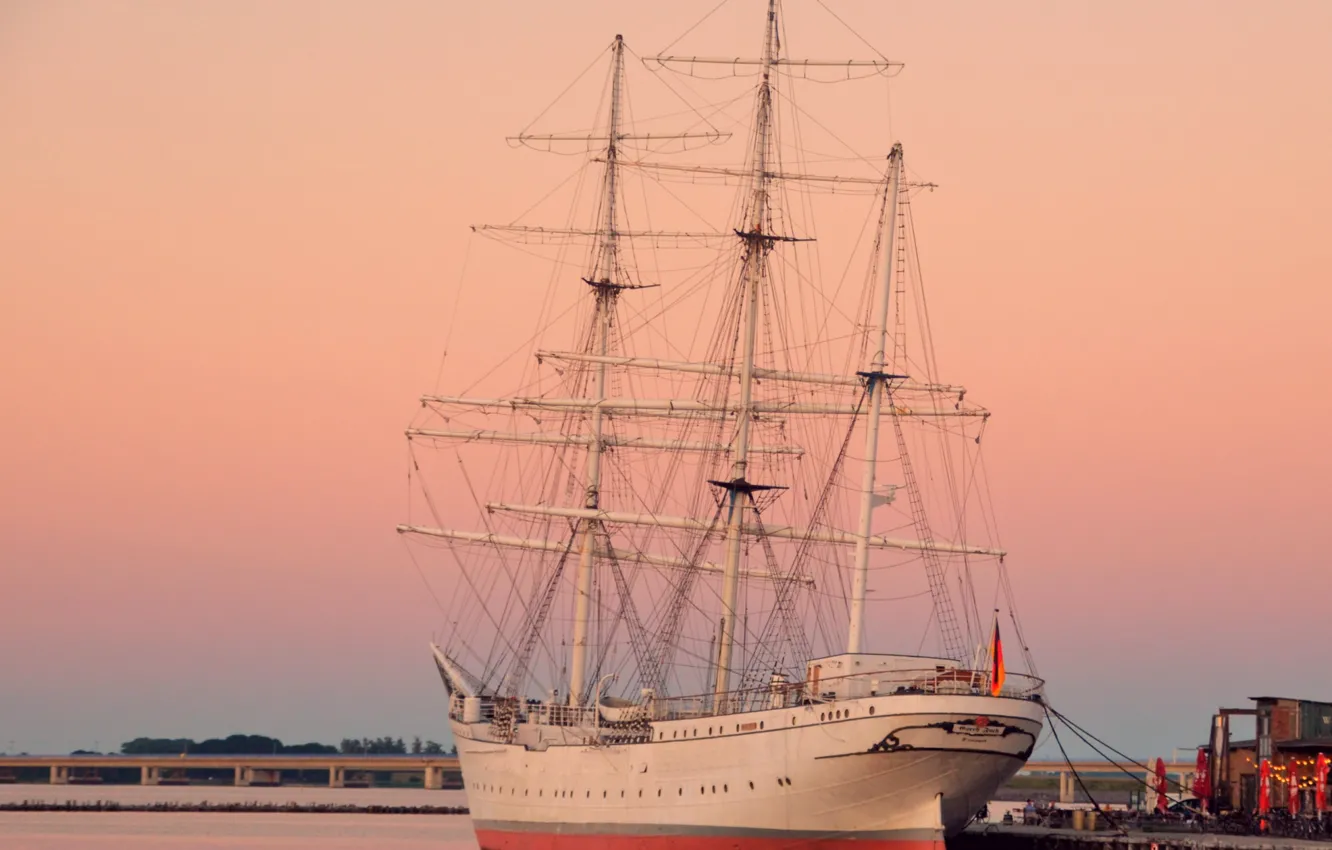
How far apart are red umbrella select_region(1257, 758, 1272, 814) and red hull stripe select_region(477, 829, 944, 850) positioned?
15399 mm

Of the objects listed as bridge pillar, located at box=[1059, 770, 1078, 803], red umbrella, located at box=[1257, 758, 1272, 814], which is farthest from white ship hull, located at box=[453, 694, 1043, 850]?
bridge pillar, located at box=[1059, 770, 1078, 803]

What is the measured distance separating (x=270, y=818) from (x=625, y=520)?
91383 millimetres

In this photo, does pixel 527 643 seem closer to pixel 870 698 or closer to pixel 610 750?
pixel 610 750

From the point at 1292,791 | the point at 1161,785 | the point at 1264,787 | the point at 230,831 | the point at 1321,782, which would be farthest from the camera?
the point at 230,831

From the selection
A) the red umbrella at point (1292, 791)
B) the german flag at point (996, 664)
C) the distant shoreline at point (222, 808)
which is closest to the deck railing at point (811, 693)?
the german flag at point (996, 664)

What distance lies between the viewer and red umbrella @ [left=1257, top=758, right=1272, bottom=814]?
2785 inches

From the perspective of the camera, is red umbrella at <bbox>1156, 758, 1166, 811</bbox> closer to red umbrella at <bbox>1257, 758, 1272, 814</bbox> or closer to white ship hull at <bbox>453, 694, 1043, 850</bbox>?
red umbrella at <bbox>1257, 758, 1272, 814</bbox>

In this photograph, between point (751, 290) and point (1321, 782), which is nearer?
point (1321, 782)

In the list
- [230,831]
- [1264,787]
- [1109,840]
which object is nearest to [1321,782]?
[1264,787]

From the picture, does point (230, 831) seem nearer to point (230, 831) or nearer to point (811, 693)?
point (230, 831)

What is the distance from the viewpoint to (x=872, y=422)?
227 ft

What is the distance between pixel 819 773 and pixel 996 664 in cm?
728

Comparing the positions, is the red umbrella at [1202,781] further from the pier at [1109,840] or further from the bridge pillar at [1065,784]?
the bridge pillar at [1065,784]

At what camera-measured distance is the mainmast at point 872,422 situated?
67.1 meters
